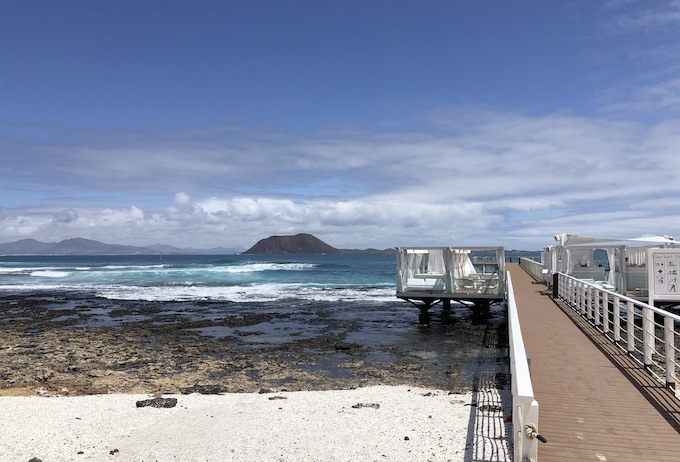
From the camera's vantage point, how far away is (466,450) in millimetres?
6852

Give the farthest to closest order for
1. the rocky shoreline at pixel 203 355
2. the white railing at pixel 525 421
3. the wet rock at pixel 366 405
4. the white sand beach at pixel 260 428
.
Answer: the rocky shoreline at pixel 203 355
the wet rock at pixel 366 405
the white sand beach at pixel 260 428
the white railing at pixel 525 421

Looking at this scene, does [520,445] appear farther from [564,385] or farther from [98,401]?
[98,401]

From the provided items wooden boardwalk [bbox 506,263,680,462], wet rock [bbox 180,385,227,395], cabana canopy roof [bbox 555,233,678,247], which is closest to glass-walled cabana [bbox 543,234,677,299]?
cabana canopy roof [bbox 555,233,678,247]

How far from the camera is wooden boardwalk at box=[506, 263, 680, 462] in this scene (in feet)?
16.2

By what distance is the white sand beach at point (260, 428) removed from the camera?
704 cm

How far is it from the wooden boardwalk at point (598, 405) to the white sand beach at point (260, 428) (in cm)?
98

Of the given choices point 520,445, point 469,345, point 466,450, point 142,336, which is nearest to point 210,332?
point 142,336

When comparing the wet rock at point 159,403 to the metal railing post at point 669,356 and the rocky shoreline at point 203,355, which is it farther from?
the metal railing post at point 669,356

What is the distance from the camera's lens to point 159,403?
31.7ft

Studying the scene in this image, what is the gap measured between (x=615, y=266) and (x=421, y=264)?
724 cm

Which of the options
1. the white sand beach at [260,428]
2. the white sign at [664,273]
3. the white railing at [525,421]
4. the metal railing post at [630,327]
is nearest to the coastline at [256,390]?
the white sand beach at [260,428]

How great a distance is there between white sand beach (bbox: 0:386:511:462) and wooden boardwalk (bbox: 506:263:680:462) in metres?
0.98

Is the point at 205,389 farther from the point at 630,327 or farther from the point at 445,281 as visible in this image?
the point at 445,281

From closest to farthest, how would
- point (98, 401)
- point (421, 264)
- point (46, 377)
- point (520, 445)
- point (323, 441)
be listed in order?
point (520, 445), point (323, 441), point (98, 401), point (46, 377), point (421, 264)
